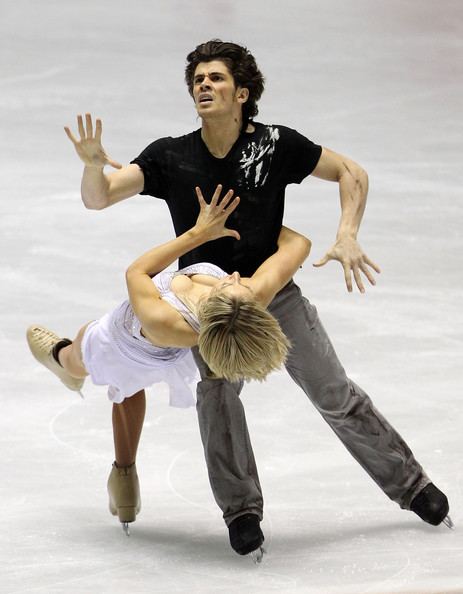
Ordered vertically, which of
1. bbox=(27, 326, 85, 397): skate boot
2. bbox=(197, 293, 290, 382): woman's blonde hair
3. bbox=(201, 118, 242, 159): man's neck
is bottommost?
bbox=(27, 326, 85, 397): skate boot

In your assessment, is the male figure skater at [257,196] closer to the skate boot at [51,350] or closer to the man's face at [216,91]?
the man's face at [216,91]

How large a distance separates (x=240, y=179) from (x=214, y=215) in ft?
0.87

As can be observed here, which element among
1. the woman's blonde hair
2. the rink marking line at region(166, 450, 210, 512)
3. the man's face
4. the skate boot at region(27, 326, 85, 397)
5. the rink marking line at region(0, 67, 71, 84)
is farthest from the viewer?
the rink marking line at region(0, 67, 71, 84)

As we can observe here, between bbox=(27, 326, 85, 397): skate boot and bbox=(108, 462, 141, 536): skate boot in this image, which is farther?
bbox=(27, 326, 85, 397): skate boot

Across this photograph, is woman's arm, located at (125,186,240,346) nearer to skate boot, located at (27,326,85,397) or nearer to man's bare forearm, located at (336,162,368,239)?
man's bare forearm, located at (336,162,368,239)

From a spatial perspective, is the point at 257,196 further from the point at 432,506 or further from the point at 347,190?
the point at 432,506

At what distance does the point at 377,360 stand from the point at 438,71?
3711mm

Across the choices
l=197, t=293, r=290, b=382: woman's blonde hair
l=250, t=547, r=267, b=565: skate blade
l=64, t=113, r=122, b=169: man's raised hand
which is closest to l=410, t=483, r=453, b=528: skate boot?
l=250, t=547, r=267, b=565: skate blade

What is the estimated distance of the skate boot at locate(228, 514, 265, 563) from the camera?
4.39 metres

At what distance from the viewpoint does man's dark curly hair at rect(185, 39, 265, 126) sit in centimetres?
471

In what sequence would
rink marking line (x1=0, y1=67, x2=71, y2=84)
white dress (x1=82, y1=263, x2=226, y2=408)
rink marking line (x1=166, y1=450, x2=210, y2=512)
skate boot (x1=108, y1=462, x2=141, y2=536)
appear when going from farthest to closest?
1. rink marking line (x1=0, y1=67, x2=71, y2=84)
2. rink marking line (x1=166, y1=450, x2=210, y2=512)
3. skate boot (x1=108, y1=462, x2=141, y2=536)
4. white dress (x1=82, y1=263, x2=226, y2=408)

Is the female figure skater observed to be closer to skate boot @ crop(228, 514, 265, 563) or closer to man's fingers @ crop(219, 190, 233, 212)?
man's fingers @ crop(219, 190, 233, 212)

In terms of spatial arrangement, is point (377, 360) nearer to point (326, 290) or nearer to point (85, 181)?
point (326, 290)

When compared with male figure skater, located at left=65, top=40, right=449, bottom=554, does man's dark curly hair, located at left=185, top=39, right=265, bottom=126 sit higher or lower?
higher
